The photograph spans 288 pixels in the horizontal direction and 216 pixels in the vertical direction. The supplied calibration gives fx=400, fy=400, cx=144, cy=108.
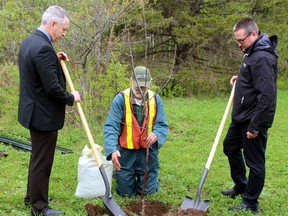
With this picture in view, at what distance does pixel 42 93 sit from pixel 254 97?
90.8 inches

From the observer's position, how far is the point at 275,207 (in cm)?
505

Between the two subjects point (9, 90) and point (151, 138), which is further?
point (9, 90)

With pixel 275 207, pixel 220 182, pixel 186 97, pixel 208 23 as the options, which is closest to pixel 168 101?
pixel 186 97

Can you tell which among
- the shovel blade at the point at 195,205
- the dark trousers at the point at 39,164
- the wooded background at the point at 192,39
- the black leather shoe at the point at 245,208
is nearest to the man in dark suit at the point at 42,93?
the dark trousers at the point at 39,164

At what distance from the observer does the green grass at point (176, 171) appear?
16.2 ft

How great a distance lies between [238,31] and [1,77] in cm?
745

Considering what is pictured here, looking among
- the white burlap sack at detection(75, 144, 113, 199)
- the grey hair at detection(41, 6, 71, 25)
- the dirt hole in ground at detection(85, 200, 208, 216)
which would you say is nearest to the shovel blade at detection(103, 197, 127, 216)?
the dirt hole in ground at detection(85, 200, 208, 216)

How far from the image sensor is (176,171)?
6.27m

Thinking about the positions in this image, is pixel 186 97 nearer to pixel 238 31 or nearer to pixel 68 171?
pixel 68 171

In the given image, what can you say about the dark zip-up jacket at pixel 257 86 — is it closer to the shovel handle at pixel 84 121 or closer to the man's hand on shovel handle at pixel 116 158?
the man's hand on shovel handle at pixel 116 158

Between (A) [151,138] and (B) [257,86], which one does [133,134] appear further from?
(B) [257,86]

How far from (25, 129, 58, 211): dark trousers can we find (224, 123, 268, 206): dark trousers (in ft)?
7.13

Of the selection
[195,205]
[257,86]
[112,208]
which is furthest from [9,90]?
[257,86]

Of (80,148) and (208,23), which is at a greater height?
(208,23)
